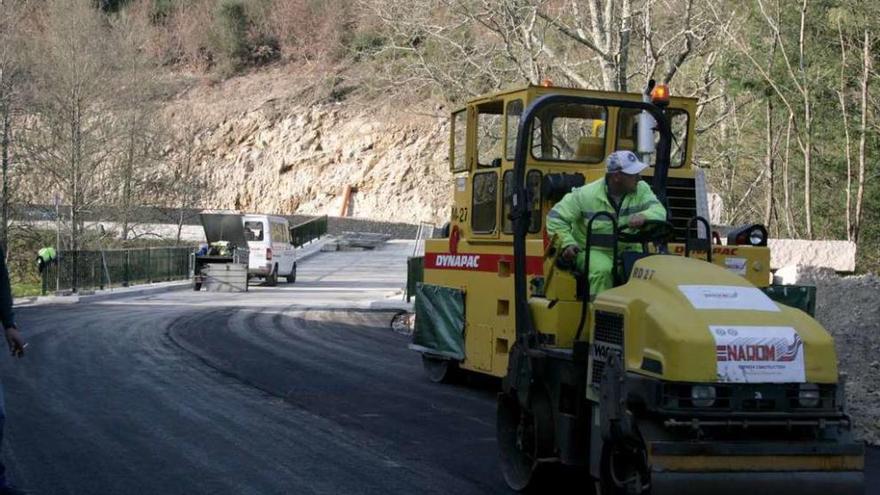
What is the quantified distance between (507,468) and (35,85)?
39.3 metres

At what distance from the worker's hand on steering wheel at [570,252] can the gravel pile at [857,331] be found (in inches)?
174

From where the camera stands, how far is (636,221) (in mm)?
7418

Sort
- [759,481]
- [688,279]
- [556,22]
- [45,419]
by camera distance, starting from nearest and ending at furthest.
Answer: [759,481] → [688,279] → [45,419] → [556,22]

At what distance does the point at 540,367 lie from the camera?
7.80 m

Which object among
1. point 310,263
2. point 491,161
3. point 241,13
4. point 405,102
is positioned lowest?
point 310,263

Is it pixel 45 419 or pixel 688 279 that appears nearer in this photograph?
pixel 688 279

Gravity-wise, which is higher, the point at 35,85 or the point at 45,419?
the point at 35,85

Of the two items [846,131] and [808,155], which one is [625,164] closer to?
[808,155]

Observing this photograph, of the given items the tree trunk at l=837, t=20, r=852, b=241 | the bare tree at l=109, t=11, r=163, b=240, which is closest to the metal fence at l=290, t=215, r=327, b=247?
the bare tree at l=109, t=11, r=163, b=240

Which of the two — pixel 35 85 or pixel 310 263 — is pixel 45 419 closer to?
pixel 35 85

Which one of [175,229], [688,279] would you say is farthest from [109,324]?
[175,229]

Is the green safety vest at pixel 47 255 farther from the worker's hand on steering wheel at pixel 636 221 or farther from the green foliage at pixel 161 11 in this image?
the green foliage at pixel 161 11

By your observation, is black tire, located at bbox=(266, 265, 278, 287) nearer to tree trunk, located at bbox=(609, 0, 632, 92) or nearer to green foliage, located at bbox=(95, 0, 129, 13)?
tree trunk, located at bbox=(609, 0, 632, 92)

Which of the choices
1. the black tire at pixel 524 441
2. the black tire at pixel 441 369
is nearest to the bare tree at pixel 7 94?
the black tire at pixel 441 369
